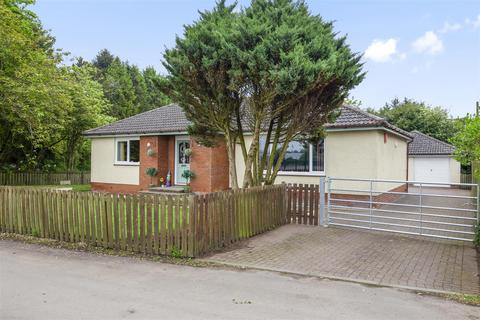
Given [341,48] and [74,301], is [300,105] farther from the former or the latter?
[74,301]

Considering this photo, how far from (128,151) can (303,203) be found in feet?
40.9

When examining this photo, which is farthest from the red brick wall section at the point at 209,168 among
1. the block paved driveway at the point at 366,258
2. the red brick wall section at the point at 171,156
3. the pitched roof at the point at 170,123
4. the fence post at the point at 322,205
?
the block paved driveway at the point at 366,258

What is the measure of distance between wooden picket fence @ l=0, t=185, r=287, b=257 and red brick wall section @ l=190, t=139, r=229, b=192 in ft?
23.2

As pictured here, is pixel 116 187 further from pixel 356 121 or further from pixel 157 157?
pixel 356 121

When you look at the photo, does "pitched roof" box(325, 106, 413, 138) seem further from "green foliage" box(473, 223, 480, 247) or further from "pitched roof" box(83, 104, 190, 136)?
"pitched roof" box(83, 104, 190, 136)

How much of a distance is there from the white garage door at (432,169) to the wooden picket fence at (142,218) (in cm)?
2395

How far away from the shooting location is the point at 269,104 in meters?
9.08

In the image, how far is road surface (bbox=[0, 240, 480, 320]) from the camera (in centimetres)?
452

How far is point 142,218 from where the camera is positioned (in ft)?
24.5

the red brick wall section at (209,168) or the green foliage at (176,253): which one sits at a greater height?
the red brick wall section at (209,168)

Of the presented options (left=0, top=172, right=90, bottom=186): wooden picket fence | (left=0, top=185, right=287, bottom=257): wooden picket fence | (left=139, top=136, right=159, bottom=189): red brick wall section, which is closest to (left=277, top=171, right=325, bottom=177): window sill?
(left=0, top=185, right=287, bottom=257): wooden picket fence

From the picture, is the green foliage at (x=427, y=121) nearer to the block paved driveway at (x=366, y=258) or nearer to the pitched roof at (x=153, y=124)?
the pitched roof at (x=153, y=124)

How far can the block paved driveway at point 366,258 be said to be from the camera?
19.7 feet

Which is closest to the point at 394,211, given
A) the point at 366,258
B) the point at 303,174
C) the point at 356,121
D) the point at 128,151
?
the point at 366,258
